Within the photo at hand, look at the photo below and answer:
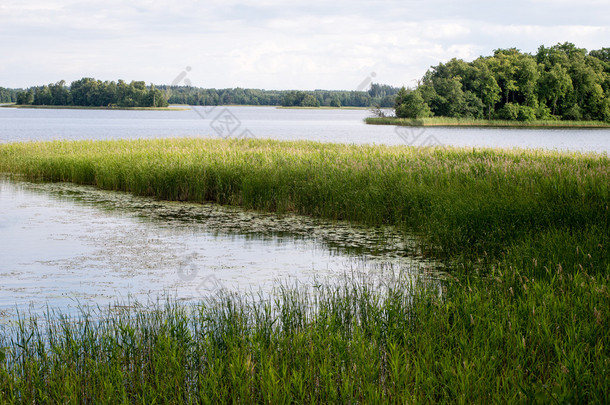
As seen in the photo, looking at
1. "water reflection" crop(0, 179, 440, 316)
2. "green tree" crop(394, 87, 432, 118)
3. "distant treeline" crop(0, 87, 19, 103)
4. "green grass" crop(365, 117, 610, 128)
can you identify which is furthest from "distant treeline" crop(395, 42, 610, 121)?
"distant treeline" crop(0, 87, 19, 103)

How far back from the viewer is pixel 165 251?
10.5 meters

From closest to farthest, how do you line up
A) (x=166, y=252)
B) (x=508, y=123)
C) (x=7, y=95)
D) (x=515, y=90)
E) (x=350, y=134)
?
(x=166, y=252) → (x=350, y=134) → (x=508, y=123) → (x=515, y=90) → (x=7, y=95)

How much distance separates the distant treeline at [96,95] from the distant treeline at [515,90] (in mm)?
75357

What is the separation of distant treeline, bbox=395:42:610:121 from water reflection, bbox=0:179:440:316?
62.8 metres

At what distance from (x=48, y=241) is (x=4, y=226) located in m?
2.16

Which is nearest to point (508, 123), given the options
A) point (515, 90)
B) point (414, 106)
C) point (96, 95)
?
point (515, 90)

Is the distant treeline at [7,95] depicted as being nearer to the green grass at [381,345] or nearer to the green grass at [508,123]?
the green grass at [508,123]

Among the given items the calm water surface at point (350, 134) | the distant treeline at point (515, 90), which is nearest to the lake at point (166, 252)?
the calm water surface at point (350, 134)

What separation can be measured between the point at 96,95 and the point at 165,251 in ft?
483

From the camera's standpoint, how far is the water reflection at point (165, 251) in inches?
316

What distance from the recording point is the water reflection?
26.4ft

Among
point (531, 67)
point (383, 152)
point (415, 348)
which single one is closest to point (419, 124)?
point (531, 67)

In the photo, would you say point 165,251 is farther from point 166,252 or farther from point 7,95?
point 7,95

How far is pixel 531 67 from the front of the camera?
7681 cm
